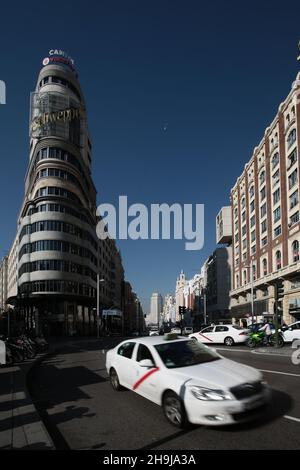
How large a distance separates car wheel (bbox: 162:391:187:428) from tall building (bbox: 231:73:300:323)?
100 feet

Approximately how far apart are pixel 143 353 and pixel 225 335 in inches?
672

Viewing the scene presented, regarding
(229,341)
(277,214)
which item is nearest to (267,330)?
(229,341)

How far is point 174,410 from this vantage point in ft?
21.8

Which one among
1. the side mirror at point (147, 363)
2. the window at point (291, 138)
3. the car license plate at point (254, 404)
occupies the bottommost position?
the car license plate at point (254, 404)

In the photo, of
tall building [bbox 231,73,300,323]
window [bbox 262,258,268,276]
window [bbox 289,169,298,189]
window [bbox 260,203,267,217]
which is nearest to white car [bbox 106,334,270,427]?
tall building [bbox 231,73,300,323]

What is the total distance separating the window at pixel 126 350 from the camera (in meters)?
9.01

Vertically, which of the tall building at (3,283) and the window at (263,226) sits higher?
the window at (263,226)

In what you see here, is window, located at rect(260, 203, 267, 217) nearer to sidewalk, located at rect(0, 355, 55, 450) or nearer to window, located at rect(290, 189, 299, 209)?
window, located at rect(290, 189, 299, 209)

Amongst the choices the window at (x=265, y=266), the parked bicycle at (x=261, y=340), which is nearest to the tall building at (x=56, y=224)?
the window at (x=265, y=266)

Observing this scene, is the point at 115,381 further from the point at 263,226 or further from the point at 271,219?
the point at 263,226

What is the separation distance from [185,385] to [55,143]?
59749 millimetres

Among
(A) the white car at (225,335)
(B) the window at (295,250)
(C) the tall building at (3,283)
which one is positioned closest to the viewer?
(A) the white car at (225,335)

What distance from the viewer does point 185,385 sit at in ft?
21.6

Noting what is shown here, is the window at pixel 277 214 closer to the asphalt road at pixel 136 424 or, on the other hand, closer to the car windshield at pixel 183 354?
the asphalt road at pixel 136 424
